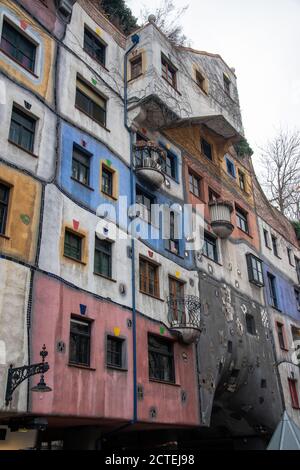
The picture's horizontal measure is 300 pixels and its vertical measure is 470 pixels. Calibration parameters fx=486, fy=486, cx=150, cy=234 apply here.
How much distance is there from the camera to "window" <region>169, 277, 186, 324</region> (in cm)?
1437

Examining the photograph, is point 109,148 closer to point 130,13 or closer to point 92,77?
point 92,77

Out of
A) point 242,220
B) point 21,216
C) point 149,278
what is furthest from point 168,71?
point 21,216

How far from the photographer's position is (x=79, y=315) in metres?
11.2

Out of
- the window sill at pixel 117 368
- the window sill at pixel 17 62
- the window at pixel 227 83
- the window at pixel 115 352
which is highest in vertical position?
the window at pixel 227 83

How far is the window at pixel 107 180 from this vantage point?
13.9 metres

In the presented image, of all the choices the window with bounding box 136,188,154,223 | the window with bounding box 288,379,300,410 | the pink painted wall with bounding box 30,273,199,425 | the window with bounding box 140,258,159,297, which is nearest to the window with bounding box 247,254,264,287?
the window with bounding box 288,379,300,410

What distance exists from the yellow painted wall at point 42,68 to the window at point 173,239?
563 centimetres

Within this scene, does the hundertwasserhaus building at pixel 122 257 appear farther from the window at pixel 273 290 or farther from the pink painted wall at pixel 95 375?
the window at pixel 273 290

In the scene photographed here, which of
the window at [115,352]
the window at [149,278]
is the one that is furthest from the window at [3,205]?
the window at [149,278]

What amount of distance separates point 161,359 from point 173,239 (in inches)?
158

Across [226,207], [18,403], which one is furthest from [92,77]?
[18,403]

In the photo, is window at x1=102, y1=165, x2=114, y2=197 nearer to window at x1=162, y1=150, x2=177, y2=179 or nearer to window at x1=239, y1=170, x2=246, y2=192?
window at x1=162, y1=150, x2=177, y2=179

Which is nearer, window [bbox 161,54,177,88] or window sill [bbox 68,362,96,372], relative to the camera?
window sill [bbox 68,362,96,372]

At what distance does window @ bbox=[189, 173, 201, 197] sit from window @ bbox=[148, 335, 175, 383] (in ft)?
21.0
